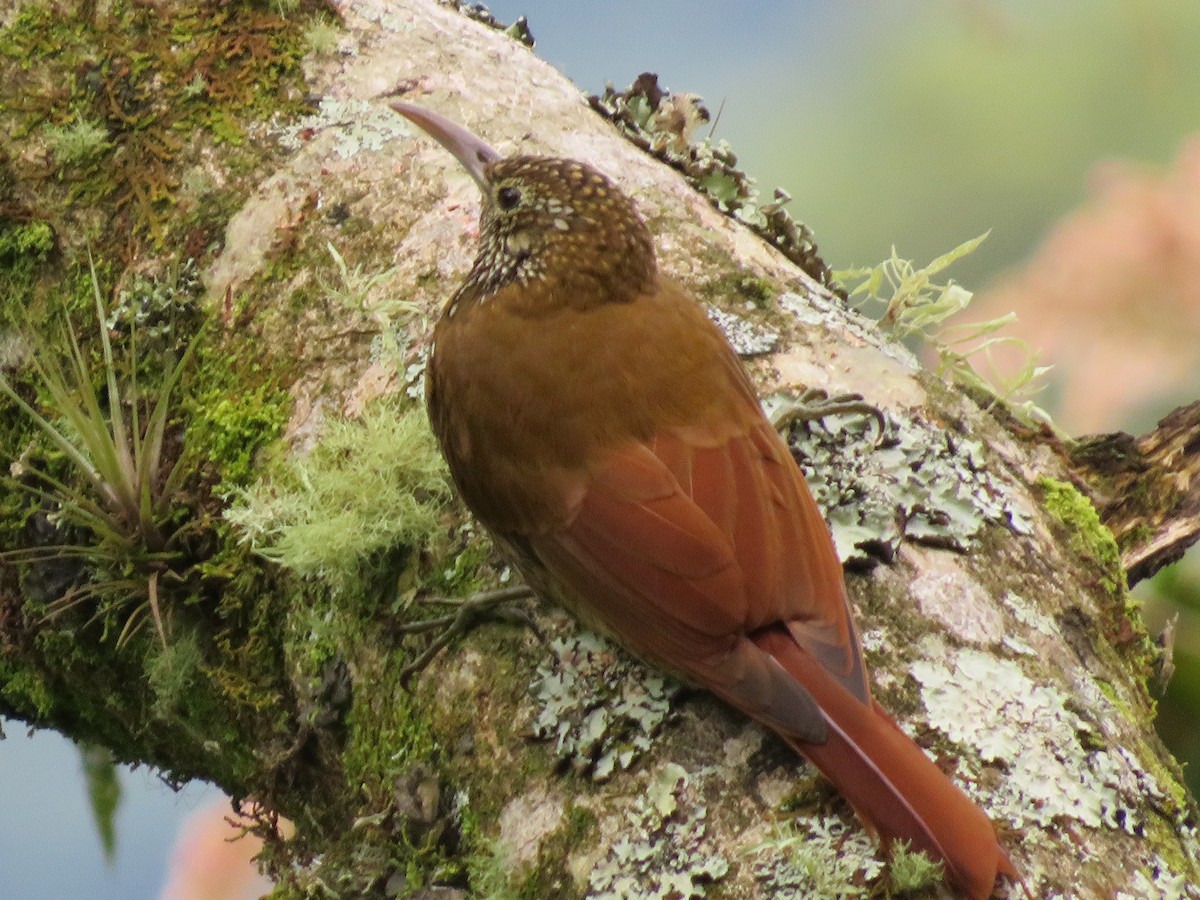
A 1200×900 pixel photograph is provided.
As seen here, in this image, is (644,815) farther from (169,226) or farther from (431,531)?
(169,226)

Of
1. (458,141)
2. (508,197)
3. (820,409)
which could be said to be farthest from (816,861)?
(458,141)

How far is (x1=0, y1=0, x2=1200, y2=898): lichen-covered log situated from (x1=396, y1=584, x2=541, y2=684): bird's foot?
2 cm

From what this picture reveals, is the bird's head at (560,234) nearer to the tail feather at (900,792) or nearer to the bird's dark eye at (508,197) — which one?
the bird's dark eye at (508,197)

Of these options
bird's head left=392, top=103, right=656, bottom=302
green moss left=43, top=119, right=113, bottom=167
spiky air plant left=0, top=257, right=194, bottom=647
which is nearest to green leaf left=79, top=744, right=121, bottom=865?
spiky air plant left=0, top=257, right=194, bottom=647

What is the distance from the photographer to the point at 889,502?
2.06 m

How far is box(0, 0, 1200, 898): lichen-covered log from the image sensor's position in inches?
68.2

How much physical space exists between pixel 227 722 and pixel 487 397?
73 centimetres

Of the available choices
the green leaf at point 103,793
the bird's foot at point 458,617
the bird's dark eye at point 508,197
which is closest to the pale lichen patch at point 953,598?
the bird's foot at point 458,617

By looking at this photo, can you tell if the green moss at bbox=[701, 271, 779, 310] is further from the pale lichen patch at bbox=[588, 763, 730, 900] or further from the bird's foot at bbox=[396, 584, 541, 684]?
the pale lichen patch at bbox=[588, 763, 730, 900]

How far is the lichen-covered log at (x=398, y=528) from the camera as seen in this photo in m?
1.73

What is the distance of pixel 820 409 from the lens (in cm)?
216

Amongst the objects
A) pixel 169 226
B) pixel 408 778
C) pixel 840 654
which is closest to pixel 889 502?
pixel 840 654

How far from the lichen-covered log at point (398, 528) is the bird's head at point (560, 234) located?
0.45ft

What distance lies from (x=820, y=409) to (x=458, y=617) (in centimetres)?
66
